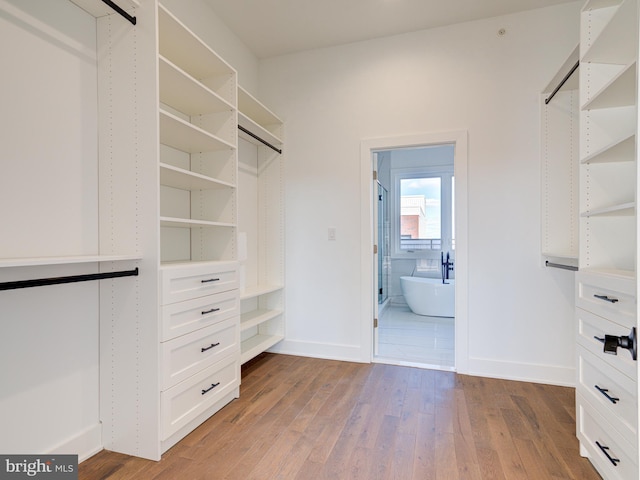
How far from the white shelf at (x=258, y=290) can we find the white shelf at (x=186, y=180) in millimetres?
868

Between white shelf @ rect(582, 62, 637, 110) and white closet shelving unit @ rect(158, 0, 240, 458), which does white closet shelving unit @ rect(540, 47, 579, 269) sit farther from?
white closet shelving unit @ rect(158, 0, 240, 458)

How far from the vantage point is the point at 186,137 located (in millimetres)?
2082

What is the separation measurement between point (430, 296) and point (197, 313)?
372cm

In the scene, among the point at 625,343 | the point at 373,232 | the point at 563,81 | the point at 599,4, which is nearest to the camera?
the point at 625,343

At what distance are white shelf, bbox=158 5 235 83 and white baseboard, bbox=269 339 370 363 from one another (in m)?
2.37

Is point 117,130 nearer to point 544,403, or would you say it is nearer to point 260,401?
point 260,401

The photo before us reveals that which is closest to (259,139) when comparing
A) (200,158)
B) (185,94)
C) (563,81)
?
(200,158)

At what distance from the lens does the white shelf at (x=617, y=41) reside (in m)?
1.39

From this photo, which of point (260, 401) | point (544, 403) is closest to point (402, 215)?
point (544, 403)

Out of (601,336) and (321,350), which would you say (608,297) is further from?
(321,350)

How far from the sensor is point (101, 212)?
176 centimetres

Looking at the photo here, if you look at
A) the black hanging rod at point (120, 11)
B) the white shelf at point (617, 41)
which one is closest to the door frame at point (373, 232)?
the white shelf at point (617, 41)

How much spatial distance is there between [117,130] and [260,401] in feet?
6.07

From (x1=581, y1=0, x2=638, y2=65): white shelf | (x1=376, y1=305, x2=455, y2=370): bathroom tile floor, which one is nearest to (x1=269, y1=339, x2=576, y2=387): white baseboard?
(x1=376, y1=305, x2=455, y2=370): bathroom tile floor
